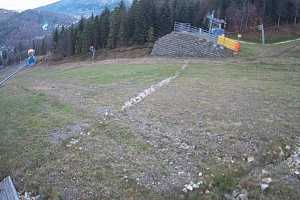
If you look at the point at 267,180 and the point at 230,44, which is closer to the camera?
the point at 267,180

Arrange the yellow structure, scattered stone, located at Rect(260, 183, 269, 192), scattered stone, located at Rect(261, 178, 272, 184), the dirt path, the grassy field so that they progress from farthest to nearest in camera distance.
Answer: the yellow structure
the dirt path
the grassy field
scattered stone, located at Rect(261, 178, 272, 184)
scattered stone, located at Rect(260, 183, 269, 192)

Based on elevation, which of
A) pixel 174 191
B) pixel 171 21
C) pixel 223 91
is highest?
pixel 171 21

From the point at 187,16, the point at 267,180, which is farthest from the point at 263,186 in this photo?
the point at 187,16

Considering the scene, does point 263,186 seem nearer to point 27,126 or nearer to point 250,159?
point 250,159

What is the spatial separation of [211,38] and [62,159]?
129ft

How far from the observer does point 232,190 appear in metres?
12.6

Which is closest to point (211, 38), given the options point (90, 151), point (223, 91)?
point (223, 91)

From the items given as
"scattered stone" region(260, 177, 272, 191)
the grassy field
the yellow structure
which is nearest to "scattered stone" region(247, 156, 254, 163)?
the grassy field

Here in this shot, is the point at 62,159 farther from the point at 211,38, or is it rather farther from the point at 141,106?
the point at 211,38

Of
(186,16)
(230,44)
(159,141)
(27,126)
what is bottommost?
(27,126)

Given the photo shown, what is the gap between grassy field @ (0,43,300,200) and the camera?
43.8 feet

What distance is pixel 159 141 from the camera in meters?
17.3

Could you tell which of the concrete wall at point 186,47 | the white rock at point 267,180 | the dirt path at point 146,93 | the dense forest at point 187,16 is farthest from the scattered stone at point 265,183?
the dense forest at point 187,16

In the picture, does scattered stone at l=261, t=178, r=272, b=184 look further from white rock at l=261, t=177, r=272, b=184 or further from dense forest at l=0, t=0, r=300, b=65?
dense forest at l=0, t=0, r=300, b=65
